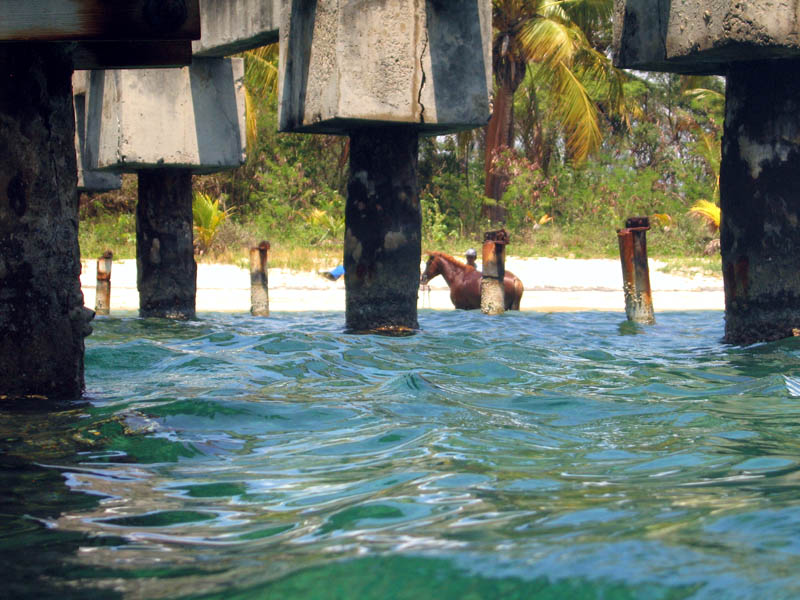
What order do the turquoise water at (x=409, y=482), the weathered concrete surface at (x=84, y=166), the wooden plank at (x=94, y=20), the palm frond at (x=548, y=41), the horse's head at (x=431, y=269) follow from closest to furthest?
the turquoise water at (x=409, y=482)
the wooden plank at (x=94, y=20)
the weathered concrete surface at (x=84, y=166)
the horse's head at (x=431, y=269)
the palm frond at (x=548, y=41)

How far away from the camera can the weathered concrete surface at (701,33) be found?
22.8ft

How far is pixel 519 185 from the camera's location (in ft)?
85.4

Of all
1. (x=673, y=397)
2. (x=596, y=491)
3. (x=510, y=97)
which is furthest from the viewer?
(x=510, y=97)

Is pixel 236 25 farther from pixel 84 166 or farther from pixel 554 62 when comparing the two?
pixel 554 62

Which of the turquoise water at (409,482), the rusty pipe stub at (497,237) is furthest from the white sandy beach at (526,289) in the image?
the turquoise water at (409,482)

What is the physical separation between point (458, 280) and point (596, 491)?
1167cm

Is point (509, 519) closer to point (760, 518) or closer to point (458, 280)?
point (760, 518)

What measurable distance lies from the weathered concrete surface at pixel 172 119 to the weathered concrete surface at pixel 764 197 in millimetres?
5732

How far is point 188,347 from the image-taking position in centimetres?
892

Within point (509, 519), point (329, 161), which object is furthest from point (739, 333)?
point (329, 161)

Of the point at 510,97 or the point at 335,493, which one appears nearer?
the point at 335,493

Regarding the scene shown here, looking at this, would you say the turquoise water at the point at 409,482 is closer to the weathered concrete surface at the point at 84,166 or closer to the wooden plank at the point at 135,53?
the wooden plank at the point at 135,53

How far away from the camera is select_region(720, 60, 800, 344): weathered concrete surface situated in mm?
7781

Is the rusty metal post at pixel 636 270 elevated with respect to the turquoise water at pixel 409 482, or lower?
elevated
